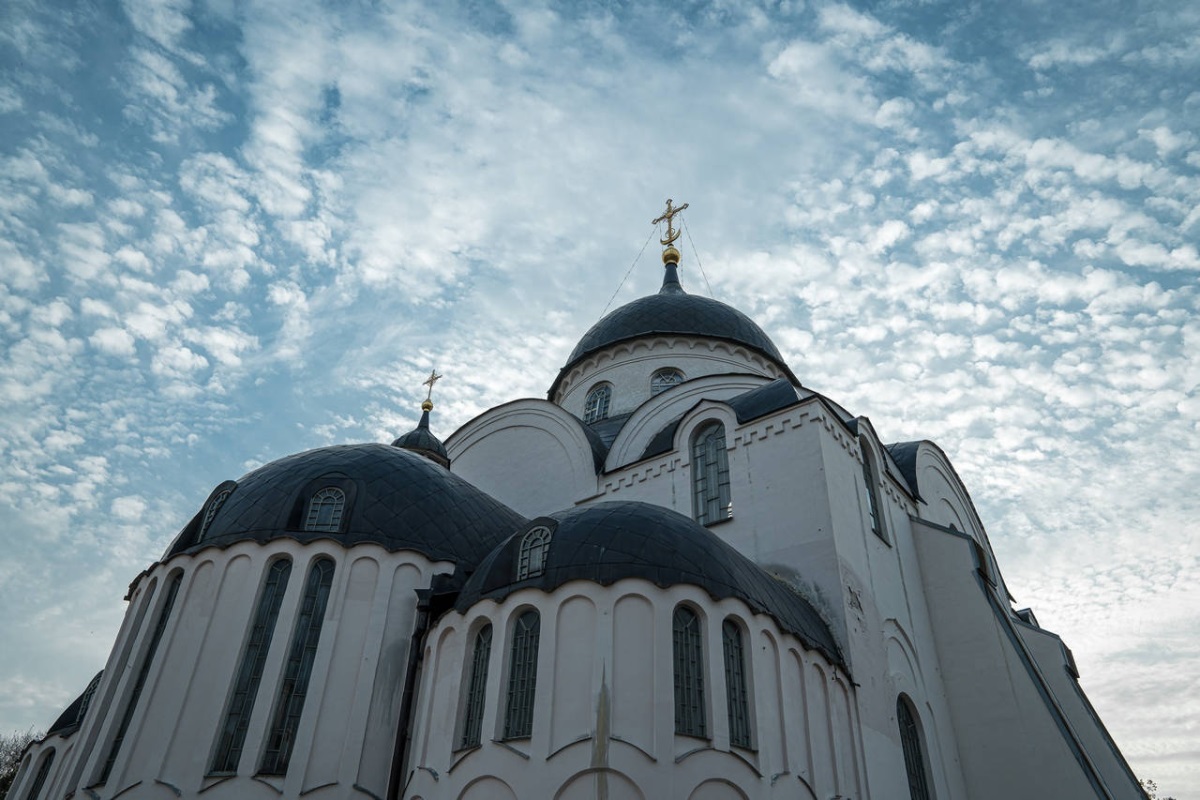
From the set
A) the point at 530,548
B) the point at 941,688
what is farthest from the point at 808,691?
the point at 941,688

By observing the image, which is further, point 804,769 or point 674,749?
point 804,769

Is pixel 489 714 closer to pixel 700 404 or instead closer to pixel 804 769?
pixel 804 769

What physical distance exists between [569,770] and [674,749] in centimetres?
116

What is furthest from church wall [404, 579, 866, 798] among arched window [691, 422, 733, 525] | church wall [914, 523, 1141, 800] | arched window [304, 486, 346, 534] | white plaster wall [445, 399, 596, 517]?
white plaster wall [445, 399, 596, 517]

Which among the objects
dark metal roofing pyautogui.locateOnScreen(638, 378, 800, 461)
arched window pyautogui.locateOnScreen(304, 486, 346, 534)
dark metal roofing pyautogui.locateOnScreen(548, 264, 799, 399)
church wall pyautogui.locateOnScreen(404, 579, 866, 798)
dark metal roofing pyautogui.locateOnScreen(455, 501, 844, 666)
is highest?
dark metal roofing pyautogui.locateOnScreen(548, 264, 799, 399)

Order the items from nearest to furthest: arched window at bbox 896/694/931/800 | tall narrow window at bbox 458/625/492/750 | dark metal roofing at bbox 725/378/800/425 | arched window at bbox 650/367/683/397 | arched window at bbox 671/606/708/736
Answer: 1. arched window at bbox 671/606/708/736
2. tall narrow window at bbox 458/625/492/750
3. arched window at bbox 896/694/931/800
4. dark metal roofing at bbox 725/378/800/425
5. arched window at bbox 650/367/683/397

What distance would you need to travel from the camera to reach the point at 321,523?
13539mm

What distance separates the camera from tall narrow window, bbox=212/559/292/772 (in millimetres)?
11570

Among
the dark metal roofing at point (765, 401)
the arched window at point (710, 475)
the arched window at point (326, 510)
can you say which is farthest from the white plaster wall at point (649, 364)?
the arched window at point (326, 510)

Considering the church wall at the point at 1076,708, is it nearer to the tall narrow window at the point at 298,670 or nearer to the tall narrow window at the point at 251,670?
the tall narrow window at the point at 298,670

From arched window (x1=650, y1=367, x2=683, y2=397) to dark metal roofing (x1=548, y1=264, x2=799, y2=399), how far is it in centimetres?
112

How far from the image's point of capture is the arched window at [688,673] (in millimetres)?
9984

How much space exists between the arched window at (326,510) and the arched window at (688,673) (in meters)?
5.76

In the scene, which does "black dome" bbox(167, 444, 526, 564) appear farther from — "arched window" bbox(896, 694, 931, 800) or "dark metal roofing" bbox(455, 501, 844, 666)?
"arched window" bbox(896, 694, 931, 800)
